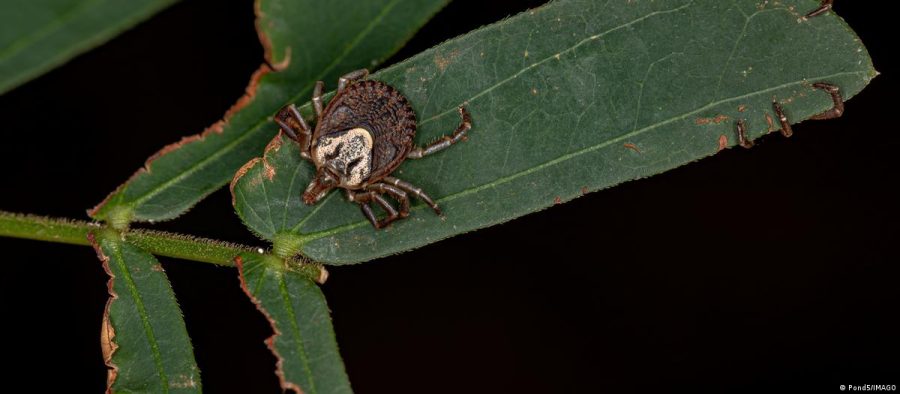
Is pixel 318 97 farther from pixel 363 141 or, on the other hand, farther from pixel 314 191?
pixel 363 141

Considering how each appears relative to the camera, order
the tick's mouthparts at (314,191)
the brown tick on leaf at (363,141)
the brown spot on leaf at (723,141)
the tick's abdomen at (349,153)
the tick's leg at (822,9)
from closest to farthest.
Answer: the tick's leg at (822,9) → the brown spot on leaf at (723,141) → the brown tick on leaf at (363,141) → the tick's mouthparts at (314,191) → the tick's abdomen at (349,153)

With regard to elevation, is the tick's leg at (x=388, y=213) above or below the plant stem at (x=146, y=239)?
below

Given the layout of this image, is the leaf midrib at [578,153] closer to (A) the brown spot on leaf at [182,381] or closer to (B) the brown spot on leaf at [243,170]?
(B) the brown spot on leaf at [243,170]

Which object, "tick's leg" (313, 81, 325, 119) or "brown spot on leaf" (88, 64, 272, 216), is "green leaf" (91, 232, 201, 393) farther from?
"tick's leg" (313, 81, 325, 119)

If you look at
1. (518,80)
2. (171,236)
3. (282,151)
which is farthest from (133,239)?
(518,80)

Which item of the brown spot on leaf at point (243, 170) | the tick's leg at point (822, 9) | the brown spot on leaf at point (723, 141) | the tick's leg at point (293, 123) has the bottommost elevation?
the brown spot on leaf at point (723, 141)

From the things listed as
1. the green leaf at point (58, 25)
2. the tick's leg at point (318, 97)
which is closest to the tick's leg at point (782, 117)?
the tick's leg at point (318, 97)
